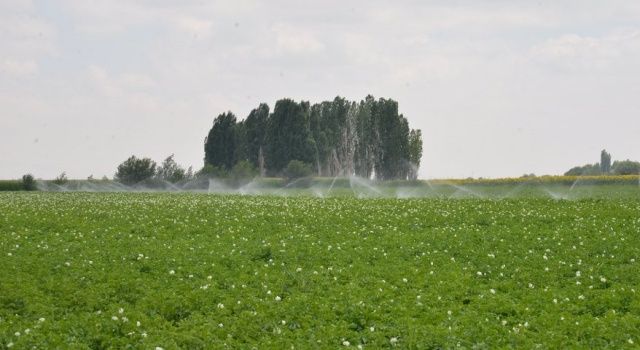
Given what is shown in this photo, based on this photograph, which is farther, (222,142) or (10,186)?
(222,142)

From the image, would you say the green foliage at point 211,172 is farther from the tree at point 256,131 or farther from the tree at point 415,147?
the tree at point 415,147

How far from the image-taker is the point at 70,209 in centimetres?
3219

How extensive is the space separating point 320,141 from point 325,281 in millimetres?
80867

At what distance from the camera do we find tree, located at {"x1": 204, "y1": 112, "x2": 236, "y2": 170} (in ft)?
333

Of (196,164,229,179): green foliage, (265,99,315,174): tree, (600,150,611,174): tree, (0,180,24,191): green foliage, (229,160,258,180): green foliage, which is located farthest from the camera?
(600,150,611,174): tree

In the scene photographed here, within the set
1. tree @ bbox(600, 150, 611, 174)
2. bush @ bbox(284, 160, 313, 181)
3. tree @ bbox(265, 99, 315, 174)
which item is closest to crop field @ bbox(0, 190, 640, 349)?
bush @ bbox(284, 160, 313, 181)

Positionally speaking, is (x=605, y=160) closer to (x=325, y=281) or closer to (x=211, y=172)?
(x=211, y=172)

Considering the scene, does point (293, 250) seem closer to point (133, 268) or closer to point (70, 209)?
point (133, 268)

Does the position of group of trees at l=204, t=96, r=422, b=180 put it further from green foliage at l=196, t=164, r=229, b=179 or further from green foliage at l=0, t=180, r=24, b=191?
green foliage at l=0, t=180, r=24, b=191

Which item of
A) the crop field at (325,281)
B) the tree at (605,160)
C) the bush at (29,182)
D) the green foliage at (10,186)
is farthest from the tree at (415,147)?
the crop field at (325,281)

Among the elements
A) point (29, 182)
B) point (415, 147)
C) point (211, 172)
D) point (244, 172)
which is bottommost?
point (29, 182)

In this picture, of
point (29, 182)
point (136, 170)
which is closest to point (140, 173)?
point (136, 170)

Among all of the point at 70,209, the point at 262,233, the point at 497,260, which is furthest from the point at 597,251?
the point at 70,209

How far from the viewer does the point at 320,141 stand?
320ft
